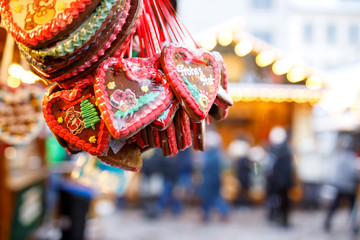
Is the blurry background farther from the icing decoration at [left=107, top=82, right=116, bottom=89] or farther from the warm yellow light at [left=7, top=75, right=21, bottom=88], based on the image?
the icing decoration at [left=107, top=82, right=116, bottom=89]

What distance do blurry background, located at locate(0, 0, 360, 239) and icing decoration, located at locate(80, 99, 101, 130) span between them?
1713 millimetres

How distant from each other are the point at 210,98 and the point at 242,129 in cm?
1139

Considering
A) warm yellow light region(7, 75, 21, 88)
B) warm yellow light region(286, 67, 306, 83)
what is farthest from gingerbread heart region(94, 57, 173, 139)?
warm yellow light region(286, 67, 306, 83)

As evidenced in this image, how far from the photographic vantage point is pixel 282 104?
10742mm

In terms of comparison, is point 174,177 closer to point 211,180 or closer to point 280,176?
point 211,180

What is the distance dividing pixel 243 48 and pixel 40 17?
8.92 m

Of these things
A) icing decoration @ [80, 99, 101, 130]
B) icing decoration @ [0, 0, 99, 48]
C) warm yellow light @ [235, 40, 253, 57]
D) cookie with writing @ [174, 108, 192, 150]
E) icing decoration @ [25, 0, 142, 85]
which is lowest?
warm yellow light @ [235, 40, 253, 57]

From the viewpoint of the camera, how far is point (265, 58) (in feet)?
31.0

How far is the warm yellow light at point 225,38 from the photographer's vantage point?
9.15m

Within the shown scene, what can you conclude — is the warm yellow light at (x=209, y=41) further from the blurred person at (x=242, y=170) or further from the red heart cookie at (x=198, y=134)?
the red heart cookie at (x=198, y=134)

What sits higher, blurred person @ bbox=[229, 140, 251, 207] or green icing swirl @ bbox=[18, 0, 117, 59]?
green icing swirl @ bbox=[18, 0, 117, 59]

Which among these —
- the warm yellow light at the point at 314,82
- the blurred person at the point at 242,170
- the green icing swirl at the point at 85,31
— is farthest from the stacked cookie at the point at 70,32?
the warm yellow light at the point at 314,82

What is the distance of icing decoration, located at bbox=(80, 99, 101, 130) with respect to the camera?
81cm

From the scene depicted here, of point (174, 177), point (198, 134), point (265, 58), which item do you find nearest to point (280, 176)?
point (174, 177)
